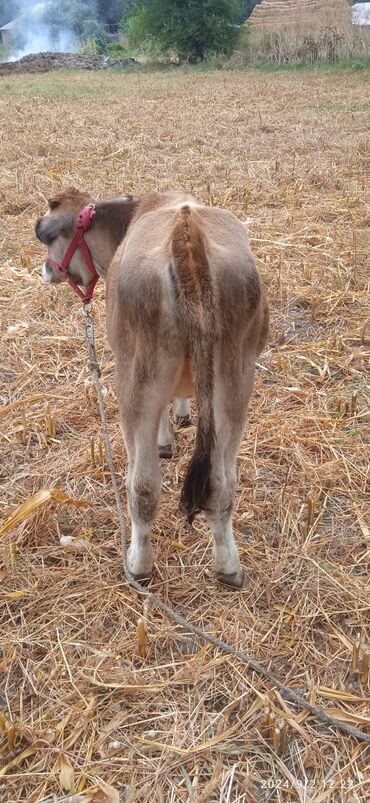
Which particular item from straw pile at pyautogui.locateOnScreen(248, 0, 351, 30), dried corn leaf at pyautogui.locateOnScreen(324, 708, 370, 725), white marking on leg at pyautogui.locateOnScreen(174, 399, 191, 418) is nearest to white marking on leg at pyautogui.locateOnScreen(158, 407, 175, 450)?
white marking on leg at pyautogui.locateOnScreen(174, 399, 191, 418)

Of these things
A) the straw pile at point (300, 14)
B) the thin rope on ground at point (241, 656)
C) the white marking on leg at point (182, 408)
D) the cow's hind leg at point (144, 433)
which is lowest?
the thin rope on ground at point (241, 656)

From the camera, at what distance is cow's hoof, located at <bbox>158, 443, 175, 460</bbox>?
3559 millimetres

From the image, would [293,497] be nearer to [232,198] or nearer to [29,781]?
[29,781]

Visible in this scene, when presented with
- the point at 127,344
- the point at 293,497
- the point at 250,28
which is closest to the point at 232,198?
the point at 293,497

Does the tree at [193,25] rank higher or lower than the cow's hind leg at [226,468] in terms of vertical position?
higher

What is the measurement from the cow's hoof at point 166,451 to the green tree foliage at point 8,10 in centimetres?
7444

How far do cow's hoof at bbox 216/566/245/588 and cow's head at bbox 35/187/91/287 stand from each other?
6.12ft

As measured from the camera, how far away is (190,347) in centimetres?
210

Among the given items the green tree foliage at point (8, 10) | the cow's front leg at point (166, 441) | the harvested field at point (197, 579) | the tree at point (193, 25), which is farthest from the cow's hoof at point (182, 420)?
the green tree foliage at point (8, 10)

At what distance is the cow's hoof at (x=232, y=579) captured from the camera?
2709mm

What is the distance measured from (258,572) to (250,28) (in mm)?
32206

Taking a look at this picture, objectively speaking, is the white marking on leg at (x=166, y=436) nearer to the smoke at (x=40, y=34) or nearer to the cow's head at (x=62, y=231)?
the cow's head at (x=62, y=231)

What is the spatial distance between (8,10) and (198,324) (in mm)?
77668
